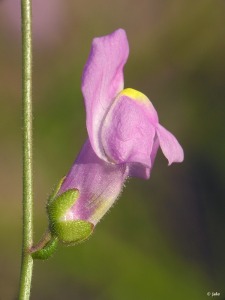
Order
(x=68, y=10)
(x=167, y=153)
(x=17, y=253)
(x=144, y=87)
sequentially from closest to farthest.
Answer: (x=167, y=153)
(x=17, y=253)
(x=144, y=87)
(x=68, y=10)

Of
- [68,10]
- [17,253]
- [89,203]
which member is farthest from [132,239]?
[89,203]

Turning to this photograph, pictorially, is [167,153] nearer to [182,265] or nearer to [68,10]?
[182,265]

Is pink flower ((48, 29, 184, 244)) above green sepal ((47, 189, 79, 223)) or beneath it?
above

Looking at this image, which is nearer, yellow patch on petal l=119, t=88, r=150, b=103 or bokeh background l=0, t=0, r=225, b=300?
yellow patch on petal l=119, t=88, r=150, b=103

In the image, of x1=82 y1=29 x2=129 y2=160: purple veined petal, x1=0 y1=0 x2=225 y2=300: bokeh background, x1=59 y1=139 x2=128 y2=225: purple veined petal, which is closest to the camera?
x1=82 y1=29 x2=129 y2=160: purple veined petal

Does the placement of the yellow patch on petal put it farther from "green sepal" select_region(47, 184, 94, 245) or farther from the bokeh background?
the bokeh background

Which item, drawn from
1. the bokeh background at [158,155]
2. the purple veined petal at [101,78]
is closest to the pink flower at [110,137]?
the purple veined petal at [101,78]

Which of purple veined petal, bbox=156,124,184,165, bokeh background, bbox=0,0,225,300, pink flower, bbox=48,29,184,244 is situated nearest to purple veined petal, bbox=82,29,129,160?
pink flower, bbox=48,29,184,244
